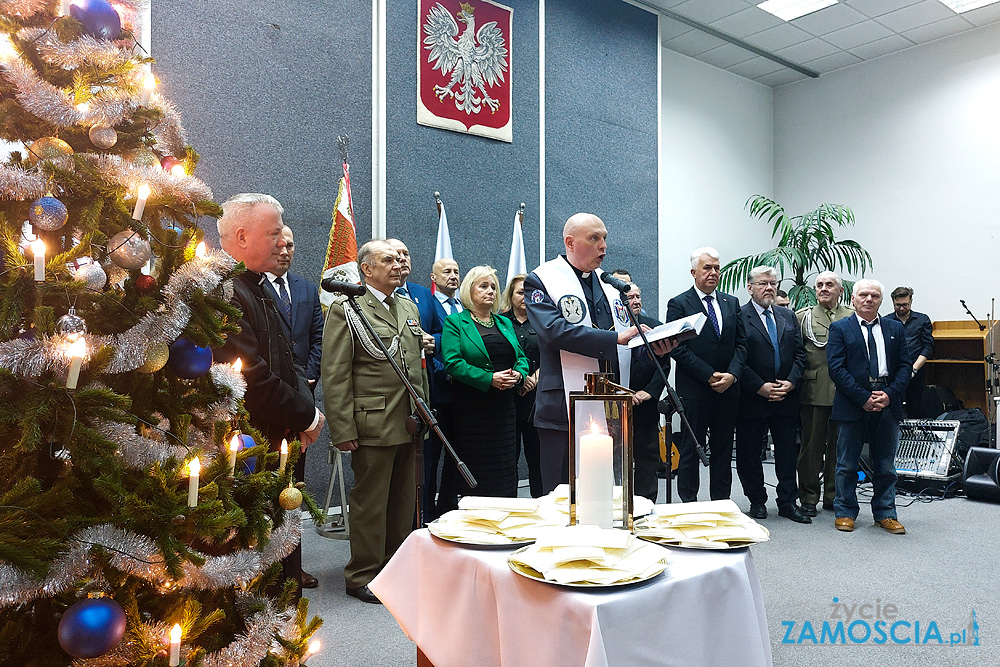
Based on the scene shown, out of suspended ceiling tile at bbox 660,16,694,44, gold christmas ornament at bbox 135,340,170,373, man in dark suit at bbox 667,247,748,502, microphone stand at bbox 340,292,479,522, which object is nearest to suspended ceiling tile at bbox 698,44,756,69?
suspended ceiling tile at bbox 660,16,694,44

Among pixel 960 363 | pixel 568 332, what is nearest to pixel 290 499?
pixel 568 332

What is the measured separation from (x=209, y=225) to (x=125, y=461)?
2.74m

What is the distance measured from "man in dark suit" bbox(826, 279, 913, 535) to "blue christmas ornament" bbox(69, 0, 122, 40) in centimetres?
364

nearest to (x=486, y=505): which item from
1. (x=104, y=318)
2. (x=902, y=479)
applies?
(x=104, y=318)

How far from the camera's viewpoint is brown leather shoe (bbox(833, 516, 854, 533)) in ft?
12.4

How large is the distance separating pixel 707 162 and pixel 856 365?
4.00m

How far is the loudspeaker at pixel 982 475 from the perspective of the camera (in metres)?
4.45

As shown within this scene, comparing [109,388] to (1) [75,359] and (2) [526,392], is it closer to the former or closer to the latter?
(1) [75,359]

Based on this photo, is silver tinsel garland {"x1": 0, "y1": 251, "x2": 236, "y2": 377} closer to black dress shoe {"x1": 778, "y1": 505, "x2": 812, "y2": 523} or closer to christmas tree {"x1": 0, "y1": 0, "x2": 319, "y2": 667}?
christmas tree {"x1": 0, "y1": 0, "x2": 319, "y2": 667}

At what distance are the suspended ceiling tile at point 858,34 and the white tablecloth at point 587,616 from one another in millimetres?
6914

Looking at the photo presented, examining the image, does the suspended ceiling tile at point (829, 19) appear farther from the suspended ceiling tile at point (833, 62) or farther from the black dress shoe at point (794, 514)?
the black dress shoe at point (794, 514)

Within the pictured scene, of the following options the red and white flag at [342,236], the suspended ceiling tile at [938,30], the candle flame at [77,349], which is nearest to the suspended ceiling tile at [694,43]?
the suspended ceiling tile at [938,30]

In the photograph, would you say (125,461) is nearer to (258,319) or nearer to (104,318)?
(104,318)

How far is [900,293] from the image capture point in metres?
Answer: 5.87
